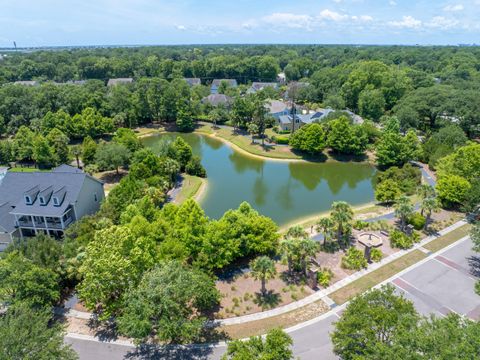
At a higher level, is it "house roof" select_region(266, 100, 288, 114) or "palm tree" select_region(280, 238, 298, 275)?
"house roof" select_region(266, 100, 288, 114)

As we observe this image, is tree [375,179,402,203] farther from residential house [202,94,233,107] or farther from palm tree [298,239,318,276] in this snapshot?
residential house [202,94,233,107]

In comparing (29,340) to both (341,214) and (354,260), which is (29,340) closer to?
(354,260)

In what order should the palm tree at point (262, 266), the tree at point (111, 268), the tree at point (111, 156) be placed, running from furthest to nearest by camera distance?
the tree at point (111, 156)
the palm tree at point (262, 266)
the tree at point (111, 268)

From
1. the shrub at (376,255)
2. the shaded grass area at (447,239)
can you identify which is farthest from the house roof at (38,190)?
the shaded grass area at (447,239)

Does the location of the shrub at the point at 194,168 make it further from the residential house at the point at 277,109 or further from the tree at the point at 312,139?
the residential house at the point at 277,109

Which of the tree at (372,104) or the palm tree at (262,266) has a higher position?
the tree at (372,104)

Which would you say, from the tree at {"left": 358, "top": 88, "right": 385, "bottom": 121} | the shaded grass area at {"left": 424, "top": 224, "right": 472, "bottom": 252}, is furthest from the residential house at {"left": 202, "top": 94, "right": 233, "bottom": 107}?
the shaded grass area at {"left": 424, "top": 224, "right": 472, "bottom": 252}
